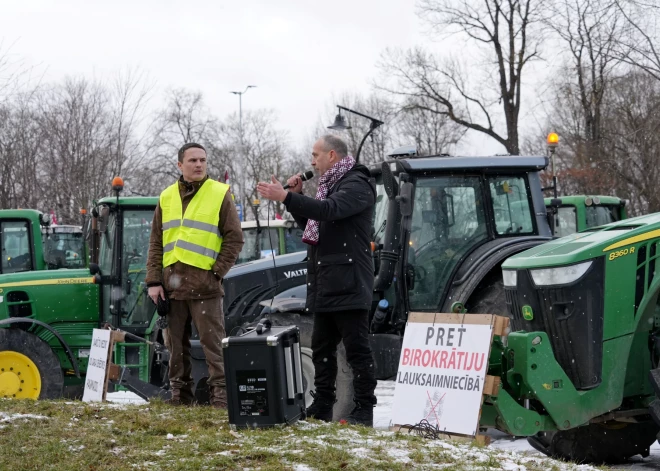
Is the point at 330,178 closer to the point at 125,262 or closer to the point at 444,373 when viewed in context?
the point at 444,373

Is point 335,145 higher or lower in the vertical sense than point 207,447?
higher

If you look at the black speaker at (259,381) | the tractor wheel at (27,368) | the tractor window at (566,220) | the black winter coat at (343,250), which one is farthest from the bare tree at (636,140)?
the black speaker at (259,381)

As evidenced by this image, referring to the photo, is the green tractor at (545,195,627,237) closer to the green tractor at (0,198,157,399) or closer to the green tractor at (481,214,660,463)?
the green tractor at (0,198,157,399)

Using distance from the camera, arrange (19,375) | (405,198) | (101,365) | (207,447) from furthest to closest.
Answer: (19,375) < (101,365) < (405,198) < (207,447)

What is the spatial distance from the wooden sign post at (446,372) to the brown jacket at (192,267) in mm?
1416

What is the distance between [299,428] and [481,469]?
1.37 metres

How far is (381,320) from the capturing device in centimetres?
819

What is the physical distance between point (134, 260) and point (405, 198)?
410cm

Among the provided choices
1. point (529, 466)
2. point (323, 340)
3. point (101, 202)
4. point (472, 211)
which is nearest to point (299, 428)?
point (323, 340)

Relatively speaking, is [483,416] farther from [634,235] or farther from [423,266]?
[423,266]

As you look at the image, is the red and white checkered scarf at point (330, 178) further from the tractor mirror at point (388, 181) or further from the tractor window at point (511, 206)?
the tractor window at point (511, 206)

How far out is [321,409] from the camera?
6523 millimetres

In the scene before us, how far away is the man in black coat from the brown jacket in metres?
0.59

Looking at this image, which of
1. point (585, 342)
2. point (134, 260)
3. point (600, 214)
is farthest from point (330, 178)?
point (600, 214)
